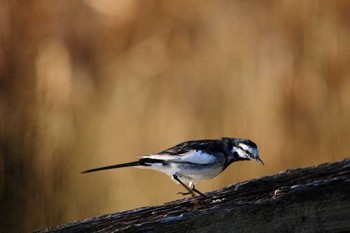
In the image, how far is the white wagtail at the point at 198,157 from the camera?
381cm

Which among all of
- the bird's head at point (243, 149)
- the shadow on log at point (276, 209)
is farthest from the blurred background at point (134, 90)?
the shadow on log at point (276, 209)

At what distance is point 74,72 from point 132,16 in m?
0.40

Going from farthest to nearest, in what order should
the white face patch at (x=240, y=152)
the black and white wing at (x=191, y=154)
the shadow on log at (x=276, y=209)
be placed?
the white face patch at (x=240, y=152), the black and white wing at (x=191, y=154), the shadow on log at (x=276, y=209)


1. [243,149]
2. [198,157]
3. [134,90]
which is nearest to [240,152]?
[243,149]

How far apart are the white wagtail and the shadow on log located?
1698mm

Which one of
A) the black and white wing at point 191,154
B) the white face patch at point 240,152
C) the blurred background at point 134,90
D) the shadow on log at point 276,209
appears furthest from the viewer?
the blurred background at point 134,90

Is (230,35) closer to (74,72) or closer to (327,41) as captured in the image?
(327,41)

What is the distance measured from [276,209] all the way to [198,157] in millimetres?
1952

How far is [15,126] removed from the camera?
477cm

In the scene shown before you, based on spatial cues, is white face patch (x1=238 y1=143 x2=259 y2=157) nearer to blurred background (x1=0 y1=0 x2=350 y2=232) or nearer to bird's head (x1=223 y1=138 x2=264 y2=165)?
bird's head (x1=223 y1=138 x2=264 y2=165)

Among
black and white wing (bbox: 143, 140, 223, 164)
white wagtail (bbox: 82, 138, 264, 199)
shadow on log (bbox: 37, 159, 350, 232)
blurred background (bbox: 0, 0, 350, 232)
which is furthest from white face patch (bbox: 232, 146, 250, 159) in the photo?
shadow on log (bbox: 37, 159, 350, 232)

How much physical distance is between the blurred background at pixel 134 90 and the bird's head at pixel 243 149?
1.41ft

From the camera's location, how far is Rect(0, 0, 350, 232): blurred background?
175 inches

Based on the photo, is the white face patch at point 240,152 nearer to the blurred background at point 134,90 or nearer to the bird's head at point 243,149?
the bird's head at point 243,149
